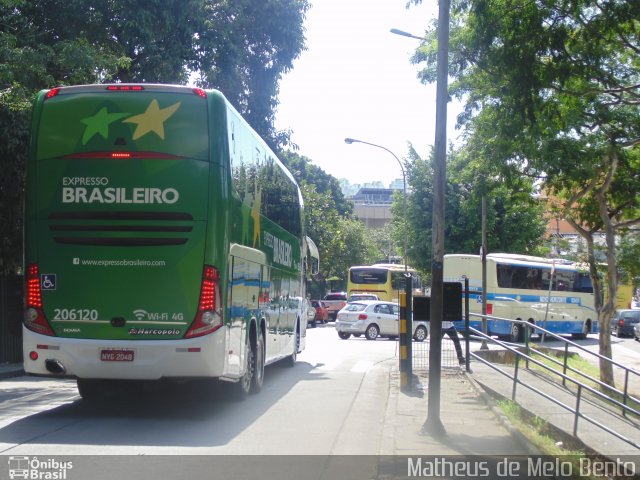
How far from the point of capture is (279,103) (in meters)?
25.2

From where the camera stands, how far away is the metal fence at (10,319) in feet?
57.8

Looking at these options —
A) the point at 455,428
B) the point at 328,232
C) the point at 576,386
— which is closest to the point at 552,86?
the point at 576,386

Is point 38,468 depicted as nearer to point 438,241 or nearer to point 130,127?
point 130,127

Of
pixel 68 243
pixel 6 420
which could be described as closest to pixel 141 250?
pixel 68 243

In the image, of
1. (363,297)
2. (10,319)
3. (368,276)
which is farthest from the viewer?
(368,276)

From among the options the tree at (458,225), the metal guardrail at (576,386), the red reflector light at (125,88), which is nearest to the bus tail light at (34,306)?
the red reflector light at (125,88)

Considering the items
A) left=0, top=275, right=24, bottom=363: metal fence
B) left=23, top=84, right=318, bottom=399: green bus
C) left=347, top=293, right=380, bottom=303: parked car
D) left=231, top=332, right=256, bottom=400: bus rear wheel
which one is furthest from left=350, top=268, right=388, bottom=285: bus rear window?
left=23, top=84, right=318, bottom=399: green bus

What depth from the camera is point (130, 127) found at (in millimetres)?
9938

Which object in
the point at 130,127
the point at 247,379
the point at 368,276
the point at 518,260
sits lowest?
the point at 247,379

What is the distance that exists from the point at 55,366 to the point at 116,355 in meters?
0.80

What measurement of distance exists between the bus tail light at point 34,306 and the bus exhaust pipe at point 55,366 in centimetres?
33

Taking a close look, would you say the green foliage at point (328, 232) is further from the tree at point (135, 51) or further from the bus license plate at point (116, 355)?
the bus license plate at point (116, 355)

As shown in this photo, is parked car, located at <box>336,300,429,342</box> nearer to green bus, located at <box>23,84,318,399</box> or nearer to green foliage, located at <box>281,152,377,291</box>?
green foliage, located at <box>281,152,377,291</box>

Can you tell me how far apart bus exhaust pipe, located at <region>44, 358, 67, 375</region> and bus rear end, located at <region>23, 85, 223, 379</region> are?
12 mm
